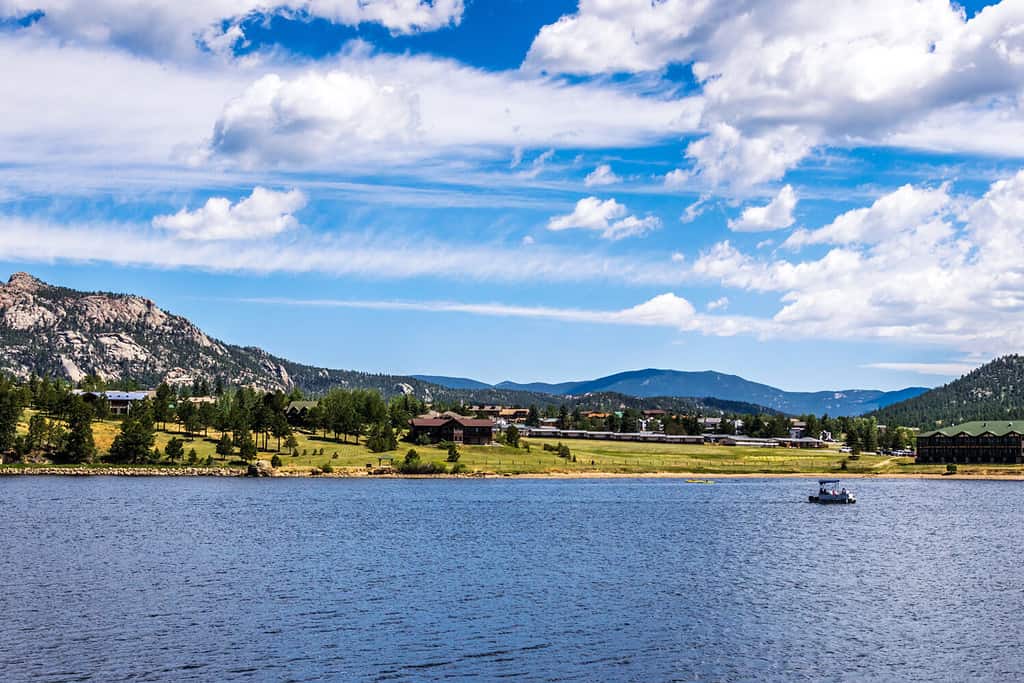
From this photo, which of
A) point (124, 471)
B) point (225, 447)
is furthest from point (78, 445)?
point (225, 447)

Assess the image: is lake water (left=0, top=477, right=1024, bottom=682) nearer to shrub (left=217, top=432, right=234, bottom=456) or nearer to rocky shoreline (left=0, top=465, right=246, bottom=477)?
rocky shoreline (left=0, top=465, right=246, bottom=477)

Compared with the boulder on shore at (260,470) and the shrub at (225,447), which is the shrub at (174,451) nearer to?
the shrub at (225,447)

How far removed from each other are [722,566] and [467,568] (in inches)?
814

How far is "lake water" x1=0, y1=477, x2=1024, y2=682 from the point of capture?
4703 cm

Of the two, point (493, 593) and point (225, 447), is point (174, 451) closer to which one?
point (225, 447)

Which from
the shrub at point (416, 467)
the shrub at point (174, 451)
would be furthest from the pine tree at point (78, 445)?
the shrub at point (416, 467)

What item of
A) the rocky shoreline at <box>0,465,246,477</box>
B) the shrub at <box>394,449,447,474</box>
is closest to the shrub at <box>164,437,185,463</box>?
the rocky shoreline at <box>0,465,246,477</box>

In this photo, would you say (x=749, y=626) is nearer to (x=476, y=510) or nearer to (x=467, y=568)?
(x=467, y=568)

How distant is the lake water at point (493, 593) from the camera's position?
4703 cm

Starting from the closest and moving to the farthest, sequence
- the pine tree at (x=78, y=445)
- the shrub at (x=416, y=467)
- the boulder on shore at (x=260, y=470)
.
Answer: the pine tree at (x=78, y=445) → the boulder on shore at (x=260, y=470) → the shrub at (x=416, y=467)

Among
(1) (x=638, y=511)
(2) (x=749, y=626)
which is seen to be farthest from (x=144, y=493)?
(2) (x=749, y=626)

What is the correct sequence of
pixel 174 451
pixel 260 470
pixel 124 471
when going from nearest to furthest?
pixel 124 471, pixel 260 470, pixel 174 451

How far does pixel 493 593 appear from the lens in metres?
65.0

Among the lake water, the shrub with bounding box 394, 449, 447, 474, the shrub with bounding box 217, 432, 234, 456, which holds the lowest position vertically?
the lake water
